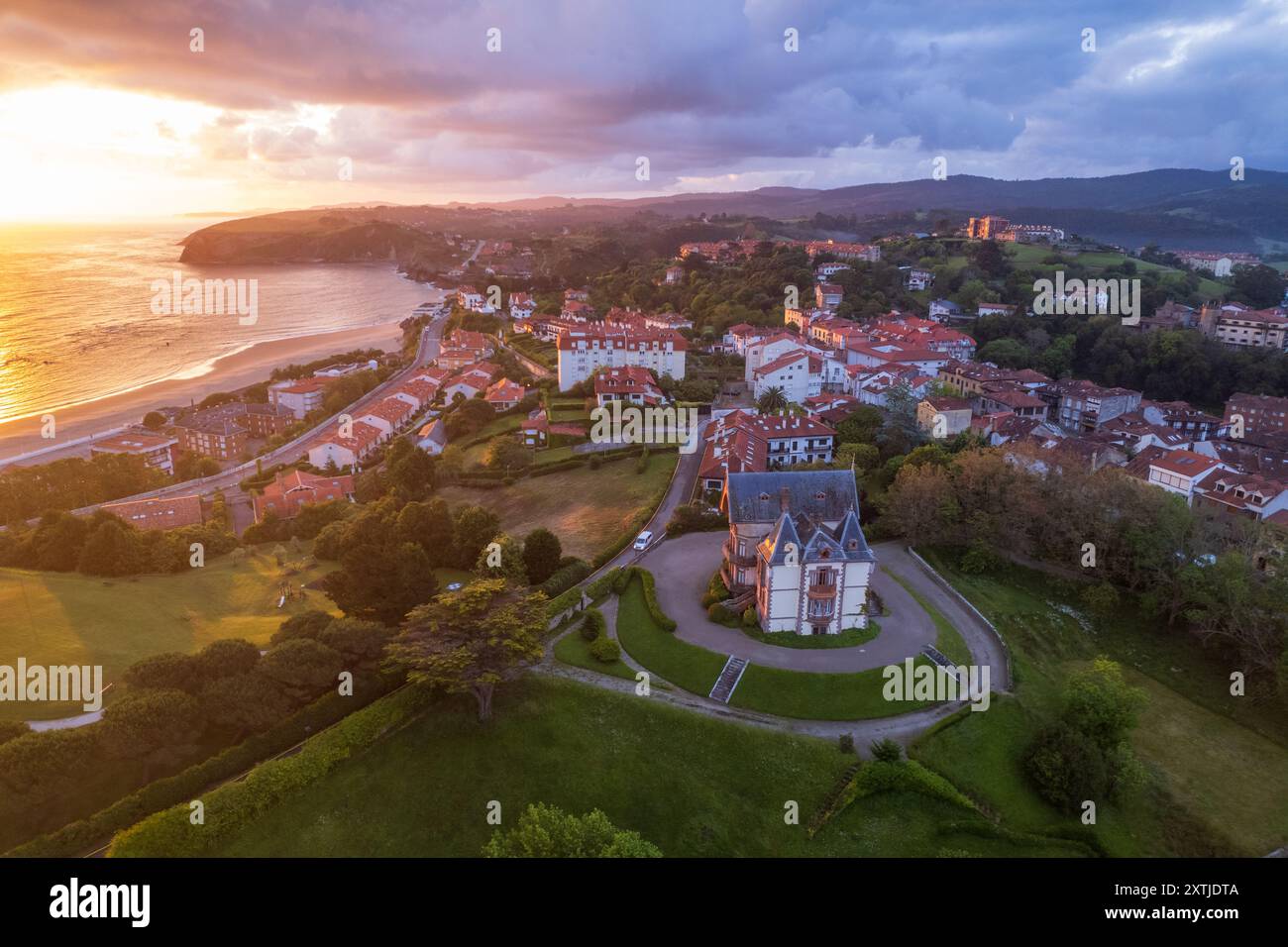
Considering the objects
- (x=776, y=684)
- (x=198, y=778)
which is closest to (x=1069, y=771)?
(x=776, y=684)

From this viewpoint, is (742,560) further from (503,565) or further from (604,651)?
(503,565)

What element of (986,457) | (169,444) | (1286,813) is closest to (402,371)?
(169,444)

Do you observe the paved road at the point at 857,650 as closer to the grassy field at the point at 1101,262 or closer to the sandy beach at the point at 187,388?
the sandy beach at the point at 187,388

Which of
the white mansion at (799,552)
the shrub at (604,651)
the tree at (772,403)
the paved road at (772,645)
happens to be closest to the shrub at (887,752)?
the paved road at (772,645)

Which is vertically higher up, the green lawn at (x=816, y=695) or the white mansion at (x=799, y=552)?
the white mansion at (x=799, y=552)

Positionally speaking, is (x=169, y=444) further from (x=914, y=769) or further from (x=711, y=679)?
(x=914, y=769)
